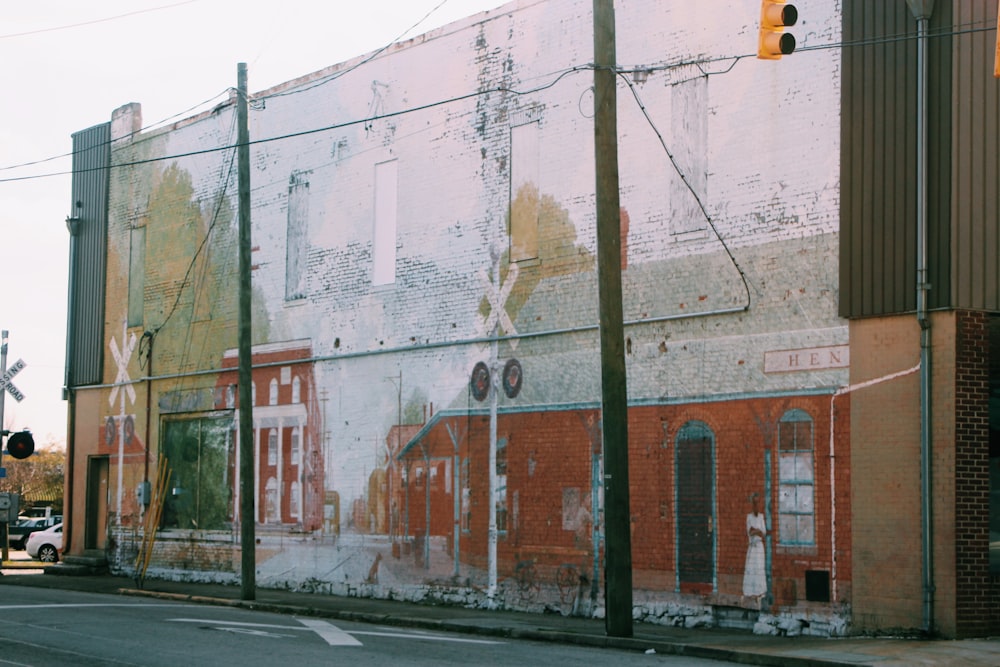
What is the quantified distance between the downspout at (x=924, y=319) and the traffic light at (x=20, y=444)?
1714cm

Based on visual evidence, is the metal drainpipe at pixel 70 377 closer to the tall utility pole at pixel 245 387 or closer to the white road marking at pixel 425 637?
the tall utility pole at pixel 245 387

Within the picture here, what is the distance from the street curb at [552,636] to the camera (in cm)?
1362

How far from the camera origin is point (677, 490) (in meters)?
18.2

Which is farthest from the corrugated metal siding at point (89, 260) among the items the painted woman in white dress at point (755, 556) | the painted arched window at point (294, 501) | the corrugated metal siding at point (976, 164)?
the corrugated metal siding at point (976, 164)

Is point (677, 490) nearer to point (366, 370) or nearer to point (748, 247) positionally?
point (748, 247)

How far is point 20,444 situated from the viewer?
2556cm

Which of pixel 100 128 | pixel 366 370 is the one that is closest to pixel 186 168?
pixel 100 128

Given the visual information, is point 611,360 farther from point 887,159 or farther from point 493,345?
point 493,345

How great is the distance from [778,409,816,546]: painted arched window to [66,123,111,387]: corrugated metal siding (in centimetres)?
1901

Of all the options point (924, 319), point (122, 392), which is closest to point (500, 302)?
point (924, 319)

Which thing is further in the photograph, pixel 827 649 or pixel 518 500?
pixel 518 500

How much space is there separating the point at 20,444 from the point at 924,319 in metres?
17.6

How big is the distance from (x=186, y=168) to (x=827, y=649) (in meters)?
19.0

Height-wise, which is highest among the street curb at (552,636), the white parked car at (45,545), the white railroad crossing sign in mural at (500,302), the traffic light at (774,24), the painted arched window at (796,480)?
the traffic light at (774,24)
